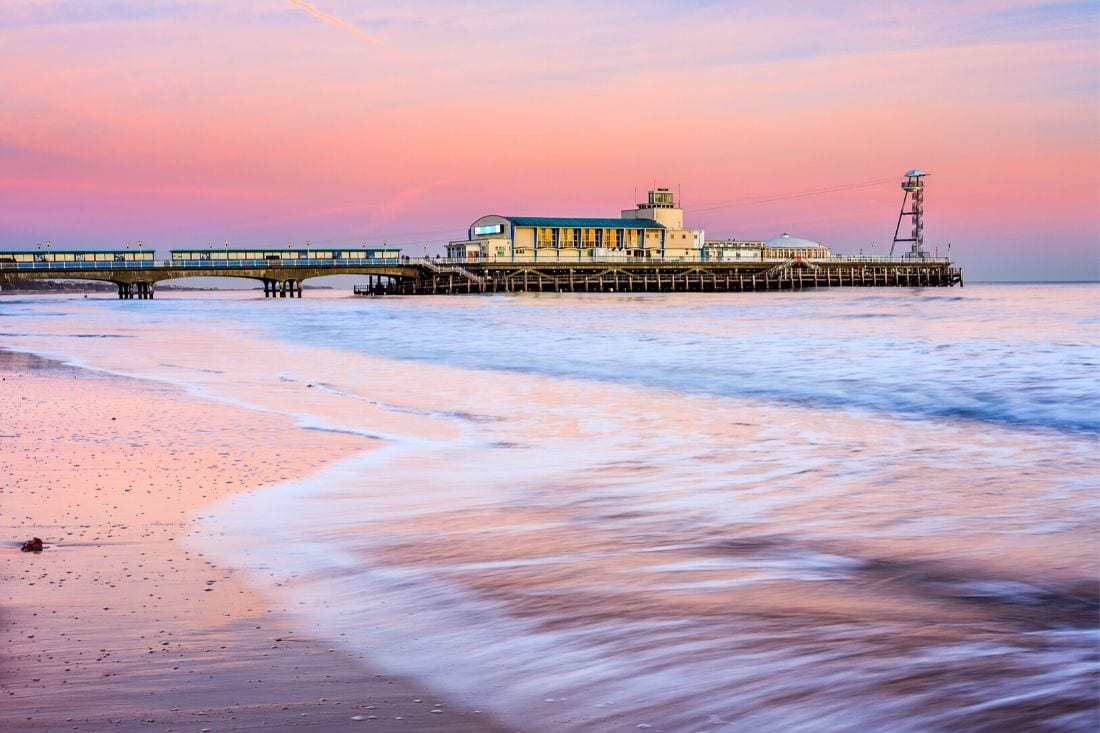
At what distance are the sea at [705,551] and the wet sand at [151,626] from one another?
0.67 ft

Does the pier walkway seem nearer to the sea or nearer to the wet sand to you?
the sea

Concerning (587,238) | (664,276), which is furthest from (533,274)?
(664,276)

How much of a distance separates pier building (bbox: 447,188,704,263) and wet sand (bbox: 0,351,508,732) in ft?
278

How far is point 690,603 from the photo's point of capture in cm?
462

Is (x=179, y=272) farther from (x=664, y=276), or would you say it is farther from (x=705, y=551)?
(x=705, y=551)

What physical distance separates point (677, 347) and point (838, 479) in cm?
1693

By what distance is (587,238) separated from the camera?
327 feet

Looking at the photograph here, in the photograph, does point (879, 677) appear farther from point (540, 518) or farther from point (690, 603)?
point (540, 518)

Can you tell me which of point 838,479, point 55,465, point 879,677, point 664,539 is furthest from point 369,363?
point 879,677

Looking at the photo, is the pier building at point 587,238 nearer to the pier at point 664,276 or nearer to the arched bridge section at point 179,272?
the pier at point 664,276

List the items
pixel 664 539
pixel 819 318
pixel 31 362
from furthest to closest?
pixel 819 318 < pixel 31 362 < pixel 664 539

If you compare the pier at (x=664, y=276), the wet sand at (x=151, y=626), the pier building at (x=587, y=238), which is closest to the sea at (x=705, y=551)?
the wet sand at (x=151, y=626)

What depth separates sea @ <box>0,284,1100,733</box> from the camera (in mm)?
3631

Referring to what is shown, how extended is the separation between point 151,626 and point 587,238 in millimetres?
96921
